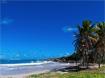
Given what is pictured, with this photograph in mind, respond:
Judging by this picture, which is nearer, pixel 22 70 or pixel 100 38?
pixel 100 38

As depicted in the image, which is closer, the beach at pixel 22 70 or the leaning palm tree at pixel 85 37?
the beach at pixel 22 70

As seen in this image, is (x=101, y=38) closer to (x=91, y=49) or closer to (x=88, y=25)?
(x=88, y=25)

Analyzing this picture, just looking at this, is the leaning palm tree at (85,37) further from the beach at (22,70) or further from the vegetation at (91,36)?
the beach at (22,70)

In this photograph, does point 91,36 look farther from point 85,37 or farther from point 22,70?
point 22,70

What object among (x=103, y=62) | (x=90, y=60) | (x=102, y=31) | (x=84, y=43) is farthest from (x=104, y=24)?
(x=90, y=60)

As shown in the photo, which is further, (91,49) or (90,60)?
(90,60)

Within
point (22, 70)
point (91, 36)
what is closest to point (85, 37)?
point (91, 36)

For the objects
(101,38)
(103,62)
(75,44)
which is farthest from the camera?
(103,62)

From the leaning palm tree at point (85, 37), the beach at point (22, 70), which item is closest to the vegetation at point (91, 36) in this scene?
the leaning palm tree at point (85, 37)

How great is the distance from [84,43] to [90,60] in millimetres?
19616

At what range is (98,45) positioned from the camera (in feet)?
156

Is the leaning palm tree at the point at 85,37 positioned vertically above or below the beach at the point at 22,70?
above

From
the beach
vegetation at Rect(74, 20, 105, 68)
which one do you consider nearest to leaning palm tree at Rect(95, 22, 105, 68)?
vegetation at Rect(74, 20, 105, 68)

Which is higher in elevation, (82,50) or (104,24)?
(104,24)
